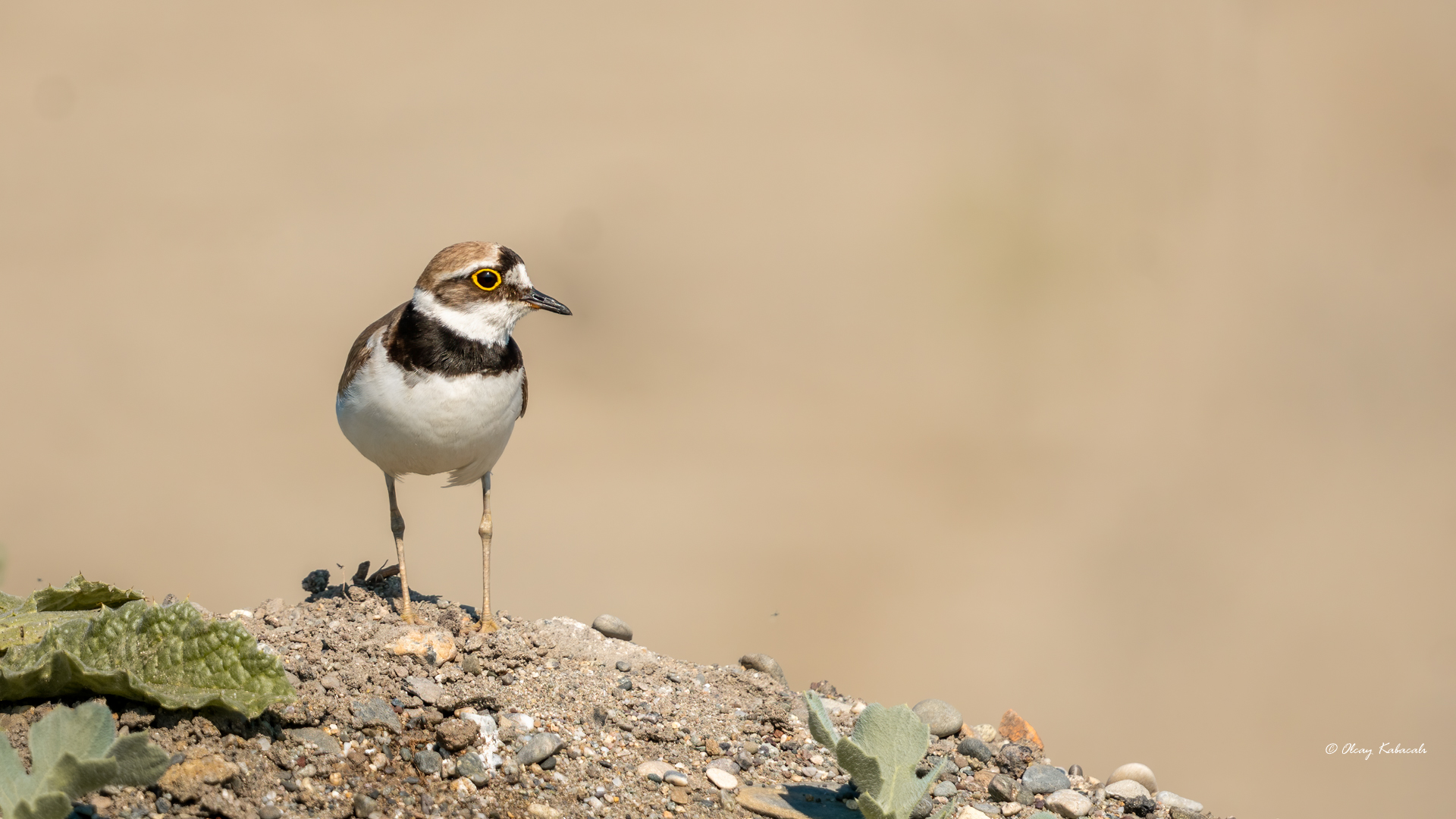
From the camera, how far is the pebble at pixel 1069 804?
479cm

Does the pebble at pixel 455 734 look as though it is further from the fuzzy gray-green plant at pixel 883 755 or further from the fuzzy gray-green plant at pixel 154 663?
the fuzzy gray-green plant at pixel 883 755

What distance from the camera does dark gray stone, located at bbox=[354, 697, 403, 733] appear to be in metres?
4.43

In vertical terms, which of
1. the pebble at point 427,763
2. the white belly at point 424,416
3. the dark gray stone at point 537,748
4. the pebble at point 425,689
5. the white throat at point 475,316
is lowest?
the dark gray stone at point 537,748

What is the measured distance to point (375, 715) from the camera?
176 inches

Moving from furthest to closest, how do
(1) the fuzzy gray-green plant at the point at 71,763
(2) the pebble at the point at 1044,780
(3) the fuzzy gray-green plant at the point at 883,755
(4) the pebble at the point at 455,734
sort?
(2) the pebble at the point at 1044,780 → (4) the pebble at the point at 455,734 → (3) the fuzzy gray-green plant at the point at 883,755 → (1) the fuzzy gray-green plant at the point at 71,763

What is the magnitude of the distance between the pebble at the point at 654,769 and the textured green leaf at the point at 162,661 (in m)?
1.40

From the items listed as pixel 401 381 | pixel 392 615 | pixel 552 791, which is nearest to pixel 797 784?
pixel 552 791

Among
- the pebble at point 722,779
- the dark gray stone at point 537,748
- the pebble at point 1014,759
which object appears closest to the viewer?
the dark gray stone at point 537,748

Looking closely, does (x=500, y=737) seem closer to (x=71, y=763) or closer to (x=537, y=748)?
(x=537, y=748)

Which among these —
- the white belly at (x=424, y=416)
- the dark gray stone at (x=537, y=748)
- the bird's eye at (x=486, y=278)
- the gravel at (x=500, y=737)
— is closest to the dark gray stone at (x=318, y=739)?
the gravel at (x=500, y=737)

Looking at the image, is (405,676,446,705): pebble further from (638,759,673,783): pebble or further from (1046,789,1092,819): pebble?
(1046,789,1092,819): pebble

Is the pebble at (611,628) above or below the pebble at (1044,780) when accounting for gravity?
above

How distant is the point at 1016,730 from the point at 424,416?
130 inches

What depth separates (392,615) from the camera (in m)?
5.52
